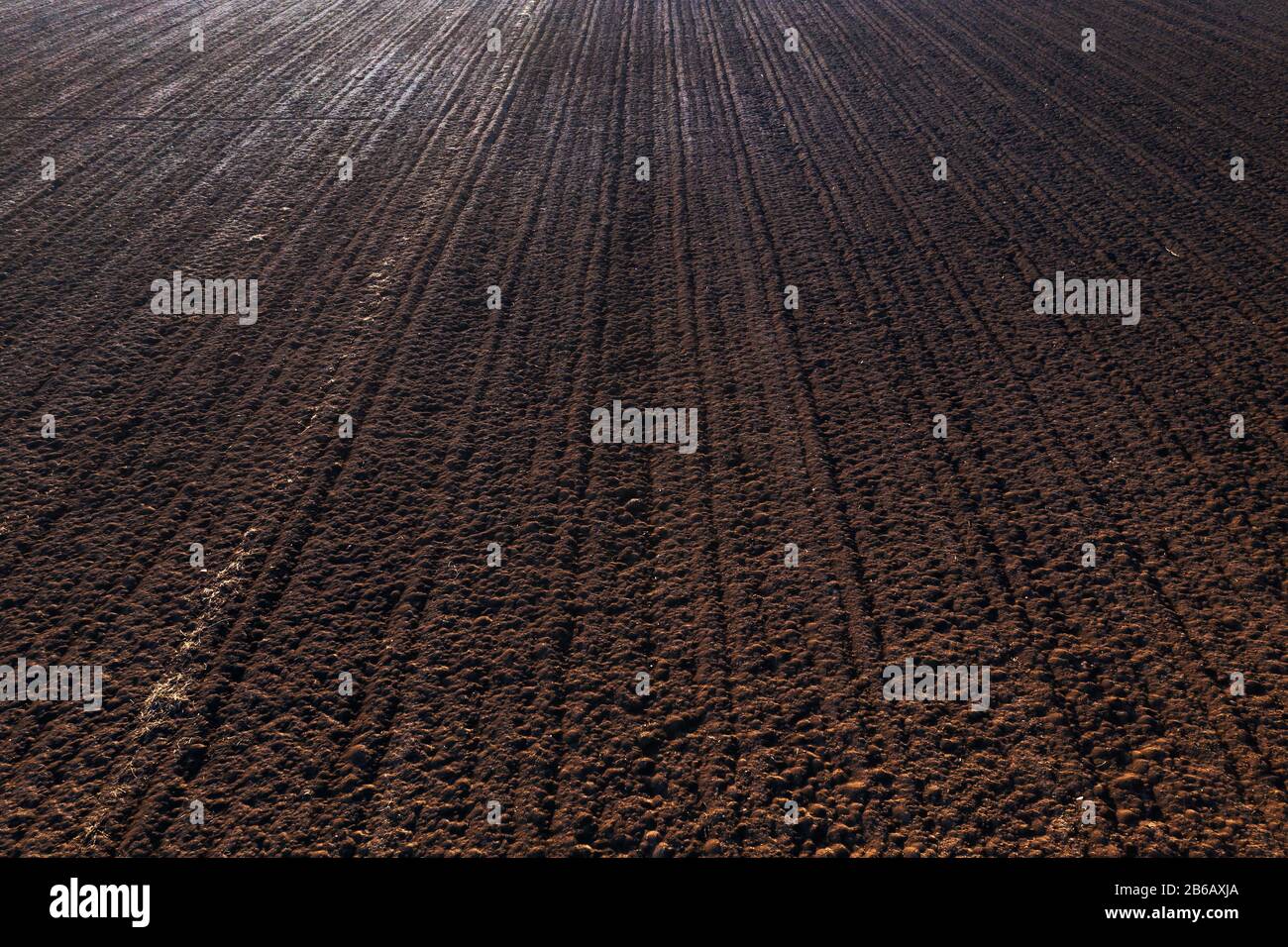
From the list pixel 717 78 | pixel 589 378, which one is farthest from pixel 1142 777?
pixel 717 78

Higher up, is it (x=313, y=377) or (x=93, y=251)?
(x=93, y=251)

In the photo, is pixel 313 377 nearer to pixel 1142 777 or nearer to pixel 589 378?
pixel 589 378

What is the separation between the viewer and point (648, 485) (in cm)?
480

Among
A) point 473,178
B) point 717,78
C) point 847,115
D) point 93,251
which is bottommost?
point 93,251

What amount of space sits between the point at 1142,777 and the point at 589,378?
345 cm

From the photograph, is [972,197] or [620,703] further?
[972,197]

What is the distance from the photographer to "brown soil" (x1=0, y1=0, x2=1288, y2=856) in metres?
3.30

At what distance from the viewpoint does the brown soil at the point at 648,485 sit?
330 centimetres

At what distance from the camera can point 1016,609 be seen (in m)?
3.99

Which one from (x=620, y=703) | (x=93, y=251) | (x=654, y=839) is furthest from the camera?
(x=93, y=251)

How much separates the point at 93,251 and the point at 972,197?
6.70m
